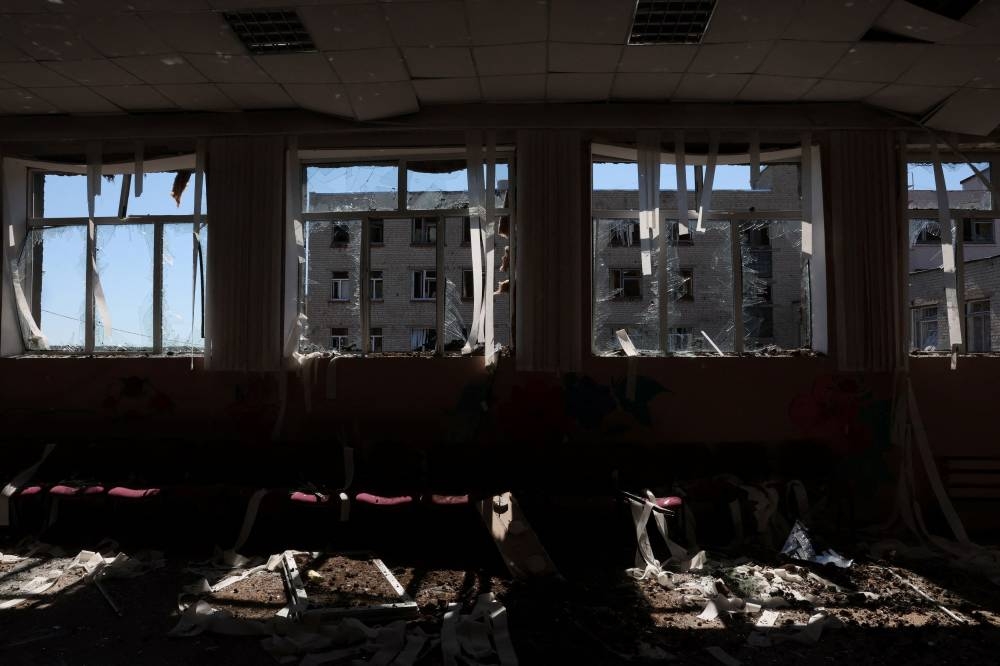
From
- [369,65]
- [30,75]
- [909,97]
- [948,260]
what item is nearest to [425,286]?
[369,65]

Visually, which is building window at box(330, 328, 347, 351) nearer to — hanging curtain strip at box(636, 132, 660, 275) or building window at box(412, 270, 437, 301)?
building window at box(412, 270, 437, 301)

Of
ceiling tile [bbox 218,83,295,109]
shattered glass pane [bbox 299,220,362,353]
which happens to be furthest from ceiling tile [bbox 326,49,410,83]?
shattered glass pane [bbox 299,220,362,353]

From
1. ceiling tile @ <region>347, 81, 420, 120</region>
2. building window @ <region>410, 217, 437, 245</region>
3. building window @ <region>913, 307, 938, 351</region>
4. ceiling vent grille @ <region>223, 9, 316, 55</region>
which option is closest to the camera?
ceiling vent grille @ <region>223, 9, 316, 55</region>

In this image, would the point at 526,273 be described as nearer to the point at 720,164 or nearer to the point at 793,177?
the point at 720,164

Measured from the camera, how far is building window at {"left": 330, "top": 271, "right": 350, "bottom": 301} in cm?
604

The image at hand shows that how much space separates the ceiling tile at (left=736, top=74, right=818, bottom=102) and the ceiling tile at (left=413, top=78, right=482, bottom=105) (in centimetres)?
204

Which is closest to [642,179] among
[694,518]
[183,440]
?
[694,518]

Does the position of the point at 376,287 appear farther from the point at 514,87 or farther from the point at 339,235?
the point at 514,87

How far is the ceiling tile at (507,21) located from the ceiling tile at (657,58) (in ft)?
2.18

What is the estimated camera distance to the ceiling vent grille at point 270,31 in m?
4.26

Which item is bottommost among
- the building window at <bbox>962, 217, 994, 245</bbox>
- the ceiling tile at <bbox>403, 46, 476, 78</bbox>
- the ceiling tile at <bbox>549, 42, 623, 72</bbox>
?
the building window at <bbox>962, 217, 994, 245</bbox>

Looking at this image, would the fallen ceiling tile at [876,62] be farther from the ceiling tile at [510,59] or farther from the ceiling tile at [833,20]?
the ceiling tile at [510,59]

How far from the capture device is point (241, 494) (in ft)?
16.1

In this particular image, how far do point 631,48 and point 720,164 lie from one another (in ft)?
5.50
